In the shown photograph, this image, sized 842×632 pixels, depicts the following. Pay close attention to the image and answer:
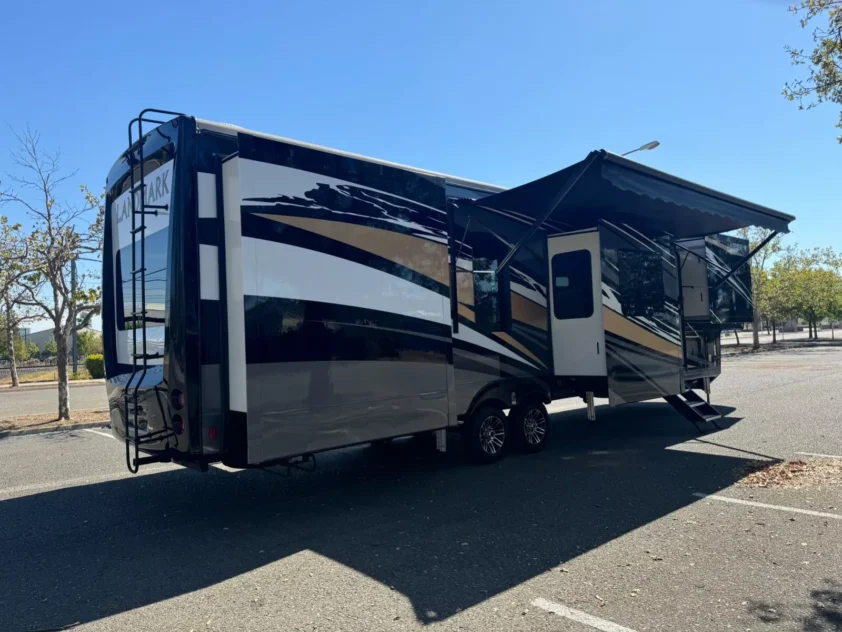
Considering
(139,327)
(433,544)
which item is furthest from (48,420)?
(433,544)

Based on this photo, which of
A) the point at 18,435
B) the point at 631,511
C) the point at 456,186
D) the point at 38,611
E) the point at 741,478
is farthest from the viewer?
the point at 18,435

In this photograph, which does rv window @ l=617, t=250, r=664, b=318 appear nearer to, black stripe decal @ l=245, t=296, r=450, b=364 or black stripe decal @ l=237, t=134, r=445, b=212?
black stripe decal @ l=237, t=134, r=445, b=212

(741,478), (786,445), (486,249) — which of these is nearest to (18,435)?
(486,249)

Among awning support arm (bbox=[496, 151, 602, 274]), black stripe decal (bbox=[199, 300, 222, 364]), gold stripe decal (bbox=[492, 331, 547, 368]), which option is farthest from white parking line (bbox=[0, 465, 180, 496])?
awning support arm (bbox=[496, 151, 602, 274])

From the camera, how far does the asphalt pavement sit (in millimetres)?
15422

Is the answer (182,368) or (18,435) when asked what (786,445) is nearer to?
(182,368)

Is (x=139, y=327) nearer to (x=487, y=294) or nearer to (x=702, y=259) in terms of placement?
(x=487, y=294)

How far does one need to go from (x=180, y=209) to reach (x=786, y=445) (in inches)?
310

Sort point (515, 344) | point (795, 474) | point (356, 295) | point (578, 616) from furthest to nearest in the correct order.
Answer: point (515, 344), point (795, 474), point (356, 295), point (578, 616)

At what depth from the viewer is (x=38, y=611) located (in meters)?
3.78

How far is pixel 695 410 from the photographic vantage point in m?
9.38

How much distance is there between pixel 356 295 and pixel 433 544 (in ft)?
7.50

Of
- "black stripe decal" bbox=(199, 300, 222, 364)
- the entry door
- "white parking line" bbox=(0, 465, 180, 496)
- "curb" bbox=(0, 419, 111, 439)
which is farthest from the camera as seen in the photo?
"curb" bbox=(0, 419, 111, 439)

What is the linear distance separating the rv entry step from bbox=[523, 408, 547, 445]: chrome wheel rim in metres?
2.36
